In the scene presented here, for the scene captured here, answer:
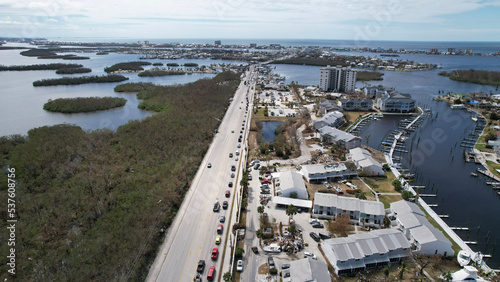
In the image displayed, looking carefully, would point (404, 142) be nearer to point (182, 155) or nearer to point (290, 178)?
point (290, 178)

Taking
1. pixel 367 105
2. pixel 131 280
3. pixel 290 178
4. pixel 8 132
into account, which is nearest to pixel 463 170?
pixel 290 178

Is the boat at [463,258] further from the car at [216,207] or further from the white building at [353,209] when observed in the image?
the car at [216,207]

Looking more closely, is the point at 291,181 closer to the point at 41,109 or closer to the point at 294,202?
the point at 294,202

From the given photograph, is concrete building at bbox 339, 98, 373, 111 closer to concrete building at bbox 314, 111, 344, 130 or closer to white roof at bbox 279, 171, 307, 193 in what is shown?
concrete building at bbox 314, 111, 344, 130

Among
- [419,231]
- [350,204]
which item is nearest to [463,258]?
[419,231]

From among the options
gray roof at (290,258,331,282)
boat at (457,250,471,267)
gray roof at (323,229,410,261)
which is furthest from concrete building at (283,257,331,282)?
boat at (457,250,471,267)
